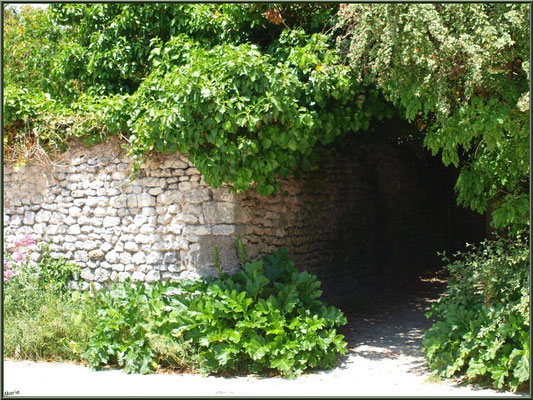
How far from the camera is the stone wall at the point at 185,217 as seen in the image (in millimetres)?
7273

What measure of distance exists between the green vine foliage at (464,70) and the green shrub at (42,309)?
448 centimetres

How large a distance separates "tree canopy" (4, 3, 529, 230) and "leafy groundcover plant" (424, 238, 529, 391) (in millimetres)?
727

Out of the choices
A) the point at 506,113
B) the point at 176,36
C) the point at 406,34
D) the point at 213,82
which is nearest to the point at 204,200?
the point at 213,82

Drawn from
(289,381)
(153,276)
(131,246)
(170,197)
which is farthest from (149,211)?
(289,381)

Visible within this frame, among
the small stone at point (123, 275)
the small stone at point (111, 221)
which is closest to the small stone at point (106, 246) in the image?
the small stone at point (111, 221)

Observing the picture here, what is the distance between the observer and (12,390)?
5.66m

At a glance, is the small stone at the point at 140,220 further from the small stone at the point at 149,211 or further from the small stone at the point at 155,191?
the small stone at the point at 155,191

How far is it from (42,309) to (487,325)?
5209 millimetres

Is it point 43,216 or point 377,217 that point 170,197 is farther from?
point 377,217

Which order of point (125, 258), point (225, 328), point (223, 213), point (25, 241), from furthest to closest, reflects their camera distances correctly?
point (25, 241)
point (125, 258)
point (223, 213)
point (225, 328)

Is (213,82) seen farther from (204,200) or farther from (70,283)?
(70,283)

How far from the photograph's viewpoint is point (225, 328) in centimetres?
627

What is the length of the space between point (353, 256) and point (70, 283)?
4495 millimetres

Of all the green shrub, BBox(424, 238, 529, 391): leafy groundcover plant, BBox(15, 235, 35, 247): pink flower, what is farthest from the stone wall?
BBox(424, 238, 529, 391): leafy groundcover plant
